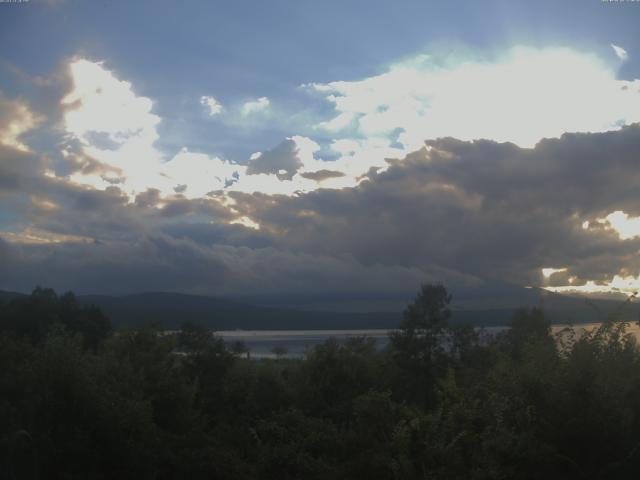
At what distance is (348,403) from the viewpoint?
3722cm

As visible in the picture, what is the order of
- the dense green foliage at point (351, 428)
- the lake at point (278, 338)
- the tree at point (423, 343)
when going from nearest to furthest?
the dense green foliage at point (351, 428)
the tree at point (423, 343)
the lake at point (278, 338)

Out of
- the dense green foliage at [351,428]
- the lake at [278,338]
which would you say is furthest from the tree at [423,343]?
the lake at [278,338]

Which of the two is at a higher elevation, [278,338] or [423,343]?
[423,343]

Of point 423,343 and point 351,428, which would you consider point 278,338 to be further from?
point 351,428

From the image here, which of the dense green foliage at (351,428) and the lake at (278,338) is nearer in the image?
the dense green foliage at (351,428)

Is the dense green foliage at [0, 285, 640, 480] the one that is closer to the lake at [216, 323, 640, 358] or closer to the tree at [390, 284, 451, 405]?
the tree at [390, 284, 451, 405]

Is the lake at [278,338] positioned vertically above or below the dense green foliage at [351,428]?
below

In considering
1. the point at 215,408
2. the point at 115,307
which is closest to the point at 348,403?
the point at 215,408

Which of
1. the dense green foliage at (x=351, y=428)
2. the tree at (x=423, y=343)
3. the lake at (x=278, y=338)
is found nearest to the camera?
the dense green foliage at (x=351, y=428)

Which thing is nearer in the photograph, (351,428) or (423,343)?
(351,428)

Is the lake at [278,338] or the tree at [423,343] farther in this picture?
the lake at [278,338]

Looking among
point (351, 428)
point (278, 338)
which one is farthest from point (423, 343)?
point (278, 338)

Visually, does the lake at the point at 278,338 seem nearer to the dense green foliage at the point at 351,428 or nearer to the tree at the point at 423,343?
the tree at the point at 423,343

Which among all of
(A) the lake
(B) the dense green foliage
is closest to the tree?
(B) the dense green foliage
